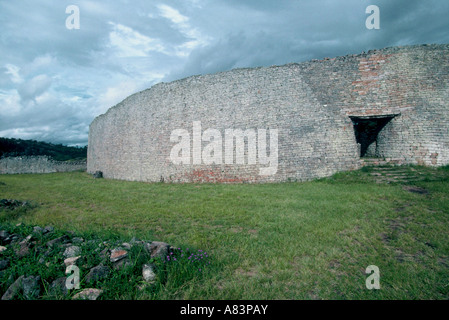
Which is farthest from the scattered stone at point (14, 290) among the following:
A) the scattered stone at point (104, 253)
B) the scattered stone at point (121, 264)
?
the scattered stone at point (121, 264)

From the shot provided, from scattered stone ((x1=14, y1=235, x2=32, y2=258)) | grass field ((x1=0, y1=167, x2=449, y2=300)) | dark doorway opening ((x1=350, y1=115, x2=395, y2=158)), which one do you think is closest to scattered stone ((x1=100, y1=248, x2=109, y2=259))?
grass field ((x1=0, y1=167, x2=449, y2=300))

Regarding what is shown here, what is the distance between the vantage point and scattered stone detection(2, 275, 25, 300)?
2048 mm

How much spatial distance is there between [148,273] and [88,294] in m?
0.56

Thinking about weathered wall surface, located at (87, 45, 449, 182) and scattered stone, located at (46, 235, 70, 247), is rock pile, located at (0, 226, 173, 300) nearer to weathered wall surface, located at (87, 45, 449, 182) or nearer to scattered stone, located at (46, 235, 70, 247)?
scattered stone, located at (46, 235, 70, 247)

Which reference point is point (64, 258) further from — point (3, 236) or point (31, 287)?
point (3, 236)

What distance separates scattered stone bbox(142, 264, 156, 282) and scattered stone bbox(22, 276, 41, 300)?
97cm

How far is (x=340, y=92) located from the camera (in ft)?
30.5

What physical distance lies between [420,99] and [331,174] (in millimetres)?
4371

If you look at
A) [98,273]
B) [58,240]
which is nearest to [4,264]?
[58,240]

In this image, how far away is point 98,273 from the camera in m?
2.33

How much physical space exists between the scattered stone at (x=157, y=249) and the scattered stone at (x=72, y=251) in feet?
2.75
